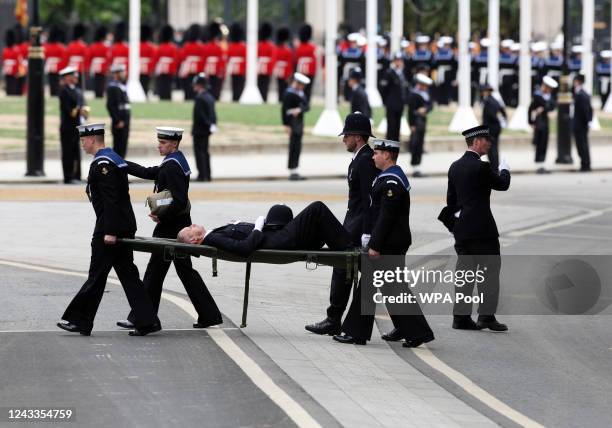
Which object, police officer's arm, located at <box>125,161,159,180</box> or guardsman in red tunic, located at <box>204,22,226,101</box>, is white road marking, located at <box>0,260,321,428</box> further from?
guardsman in red tunic, located at <box>204,22,226,101</box>

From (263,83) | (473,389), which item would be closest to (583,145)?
(263,83)

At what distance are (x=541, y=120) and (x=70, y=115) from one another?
31.9 ft

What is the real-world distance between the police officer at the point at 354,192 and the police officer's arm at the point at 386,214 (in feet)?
1.66

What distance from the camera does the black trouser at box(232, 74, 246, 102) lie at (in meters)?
52.5

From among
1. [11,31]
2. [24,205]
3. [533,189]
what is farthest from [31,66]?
[11,31]

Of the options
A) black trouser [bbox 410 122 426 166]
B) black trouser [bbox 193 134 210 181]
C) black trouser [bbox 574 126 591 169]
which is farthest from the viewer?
black trouser [bbox 574 126 591 169]

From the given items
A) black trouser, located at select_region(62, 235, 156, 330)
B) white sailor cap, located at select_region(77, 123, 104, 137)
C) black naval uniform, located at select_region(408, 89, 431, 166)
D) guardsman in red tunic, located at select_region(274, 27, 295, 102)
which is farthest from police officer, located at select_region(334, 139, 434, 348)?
guardsman in red tunic, located at select_region(274, 27, 295, 102)

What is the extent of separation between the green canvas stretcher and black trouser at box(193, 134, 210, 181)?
16638mm

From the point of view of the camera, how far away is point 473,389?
12906mm

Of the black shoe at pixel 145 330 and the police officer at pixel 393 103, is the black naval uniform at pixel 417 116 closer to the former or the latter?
the police officer at pixel 393 103

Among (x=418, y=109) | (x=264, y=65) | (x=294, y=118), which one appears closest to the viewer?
(x=294, y=118)

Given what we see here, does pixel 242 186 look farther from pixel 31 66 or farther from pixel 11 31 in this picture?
pixel 11 31

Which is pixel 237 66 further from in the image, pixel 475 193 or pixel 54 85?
pixel 475 193

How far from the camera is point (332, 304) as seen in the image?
14.9 m
